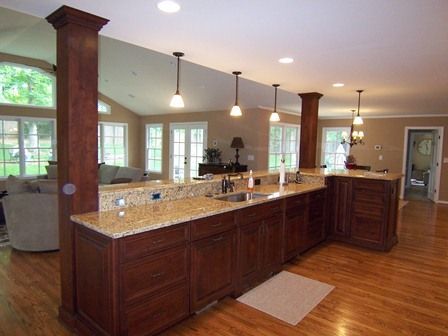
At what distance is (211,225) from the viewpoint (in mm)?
2477

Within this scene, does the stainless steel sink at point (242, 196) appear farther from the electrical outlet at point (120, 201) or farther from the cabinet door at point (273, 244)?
the electrical outlet at point (120, 201)

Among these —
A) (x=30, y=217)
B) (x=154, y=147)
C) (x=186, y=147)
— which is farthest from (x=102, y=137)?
(x=30, y=217)

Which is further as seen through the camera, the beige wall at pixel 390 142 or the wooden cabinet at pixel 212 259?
the beige wall at pixel 390 142

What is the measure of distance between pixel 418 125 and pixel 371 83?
4590 mm

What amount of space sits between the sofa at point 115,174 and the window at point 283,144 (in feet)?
11.1

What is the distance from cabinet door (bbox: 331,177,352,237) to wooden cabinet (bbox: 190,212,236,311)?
2379 mm

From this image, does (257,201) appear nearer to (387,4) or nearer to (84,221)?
(84,221)

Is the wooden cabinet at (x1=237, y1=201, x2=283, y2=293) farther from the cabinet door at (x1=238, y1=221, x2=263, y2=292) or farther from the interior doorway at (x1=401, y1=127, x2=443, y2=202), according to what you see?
the interior doorway at (x1=401, y1=127, x2=443, y2=202)

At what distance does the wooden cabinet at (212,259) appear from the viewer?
2377mm

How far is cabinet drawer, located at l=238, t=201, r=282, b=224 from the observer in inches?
110

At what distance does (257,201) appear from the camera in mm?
2969

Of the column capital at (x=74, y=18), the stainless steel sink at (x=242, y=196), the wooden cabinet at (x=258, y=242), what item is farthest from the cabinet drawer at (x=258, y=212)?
the column capital at (x=74, y=18)

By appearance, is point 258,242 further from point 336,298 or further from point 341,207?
point 341,207

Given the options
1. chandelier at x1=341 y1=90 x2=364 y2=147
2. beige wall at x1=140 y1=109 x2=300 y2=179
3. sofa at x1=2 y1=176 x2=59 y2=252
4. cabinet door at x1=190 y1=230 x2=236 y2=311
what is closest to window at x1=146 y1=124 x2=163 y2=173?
beige wall at x1=140 y1=109 x2=300 y2=179
